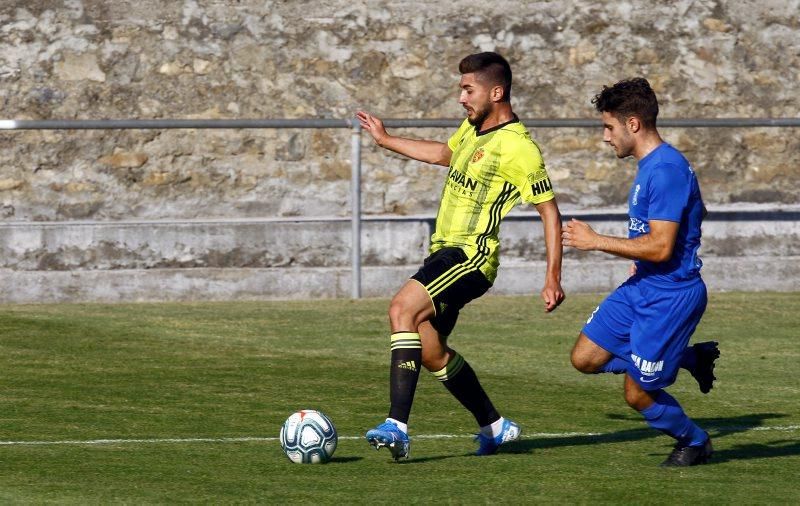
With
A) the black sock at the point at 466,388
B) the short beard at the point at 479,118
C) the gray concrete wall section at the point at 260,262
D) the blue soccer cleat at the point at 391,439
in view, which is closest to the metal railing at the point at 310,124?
the gray concrete wall section at the point at 260,262

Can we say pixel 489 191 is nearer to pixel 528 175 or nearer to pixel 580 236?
pixel 528 175

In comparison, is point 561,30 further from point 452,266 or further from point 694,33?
point 452,266

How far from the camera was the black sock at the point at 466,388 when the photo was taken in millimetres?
7414

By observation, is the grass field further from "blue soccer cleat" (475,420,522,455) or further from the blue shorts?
the blue shorts

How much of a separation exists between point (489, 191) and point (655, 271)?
92 cm

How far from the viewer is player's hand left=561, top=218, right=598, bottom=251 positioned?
6668mm

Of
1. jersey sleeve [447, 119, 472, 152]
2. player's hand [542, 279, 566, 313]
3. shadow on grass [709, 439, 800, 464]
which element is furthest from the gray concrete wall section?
player's hand [542, 279, 566, 313]

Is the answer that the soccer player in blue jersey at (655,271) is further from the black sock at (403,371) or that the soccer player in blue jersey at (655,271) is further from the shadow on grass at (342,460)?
the shadow on grass at (342,460)

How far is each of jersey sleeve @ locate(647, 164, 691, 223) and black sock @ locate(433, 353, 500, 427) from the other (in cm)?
122

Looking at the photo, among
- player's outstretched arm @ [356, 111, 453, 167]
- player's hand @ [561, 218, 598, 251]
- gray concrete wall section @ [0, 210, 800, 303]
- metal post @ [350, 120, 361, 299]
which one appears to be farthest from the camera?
metal post @ [350, 120, 361, 299]

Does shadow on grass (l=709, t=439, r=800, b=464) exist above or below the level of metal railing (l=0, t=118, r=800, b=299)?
below

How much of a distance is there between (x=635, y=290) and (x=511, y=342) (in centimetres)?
496

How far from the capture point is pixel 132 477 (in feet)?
21.7

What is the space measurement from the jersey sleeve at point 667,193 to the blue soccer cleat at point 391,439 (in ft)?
4.67
